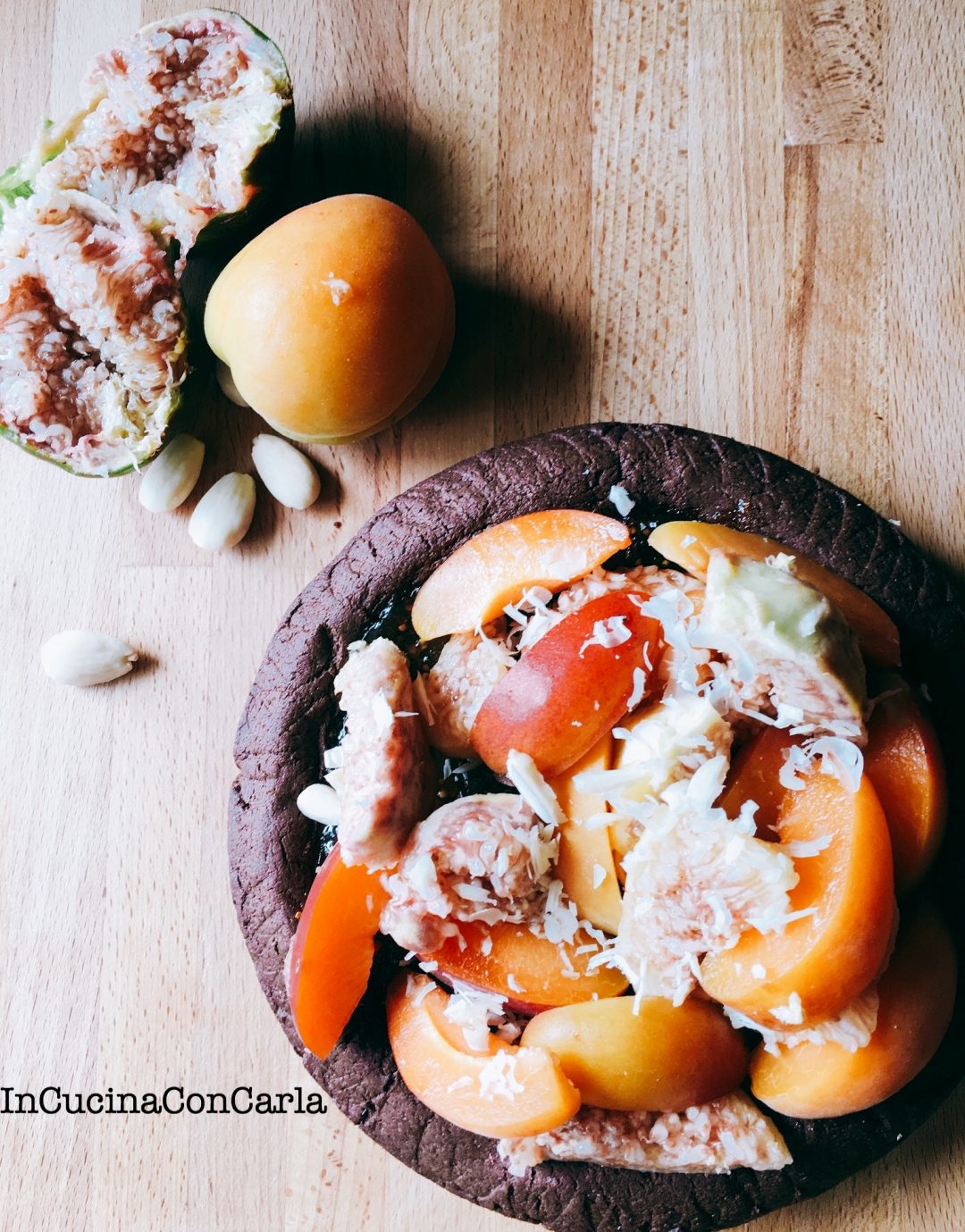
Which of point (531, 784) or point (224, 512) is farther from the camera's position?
point (224, 512)

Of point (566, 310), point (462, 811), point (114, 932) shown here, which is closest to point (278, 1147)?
point (114, 932)

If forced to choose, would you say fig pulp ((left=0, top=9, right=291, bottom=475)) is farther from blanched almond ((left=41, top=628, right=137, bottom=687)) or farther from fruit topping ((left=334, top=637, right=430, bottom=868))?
fruit topping ((left=334, top=637, right=430, bottom=868))

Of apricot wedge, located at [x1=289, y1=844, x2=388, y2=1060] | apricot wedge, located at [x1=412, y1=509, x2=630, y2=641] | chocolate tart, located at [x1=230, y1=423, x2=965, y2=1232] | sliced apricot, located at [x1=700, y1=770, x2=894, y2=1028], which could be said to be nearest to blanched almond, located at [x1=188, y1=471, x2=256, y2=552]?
chocolate tart, located at [x1=230, y1=423, x2=965, y2=1232]

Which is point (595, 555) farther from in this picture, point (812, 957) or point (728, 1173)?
point (728, 1173)

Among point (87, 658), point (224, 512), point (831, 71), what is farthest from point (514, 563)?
point (831, 71)

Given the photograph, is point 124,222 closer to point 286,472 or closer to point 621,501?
point 286,472

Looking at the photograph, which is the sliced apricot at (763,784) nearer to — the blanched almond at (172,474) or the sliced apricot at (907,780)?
the sliced apricot at (907,780)

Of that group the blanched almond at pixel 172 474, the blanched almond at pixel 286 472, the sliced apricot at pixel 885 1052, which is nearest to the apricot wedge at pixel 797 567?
the sliced apricot at pixel 885 1052
